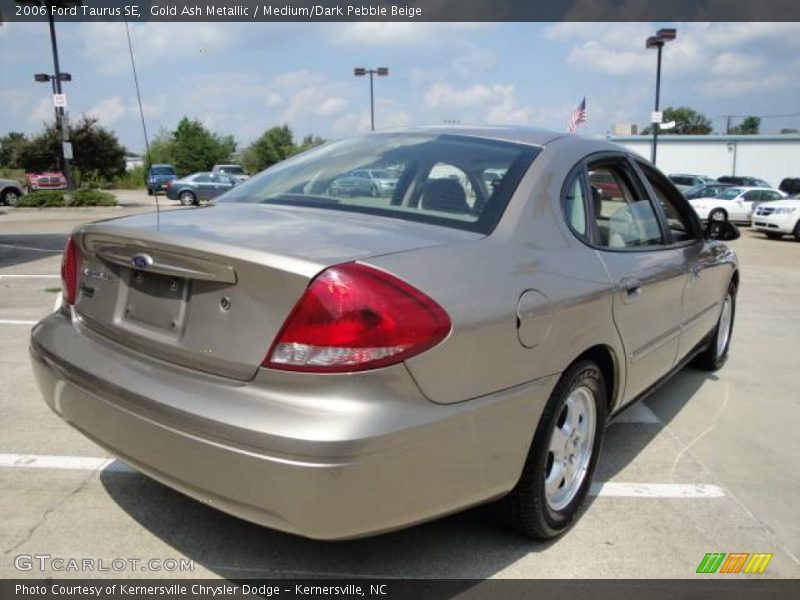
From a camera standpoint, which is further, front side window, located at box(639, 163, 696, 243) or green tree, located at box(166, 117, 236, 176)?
green tree, located at box(166, 117, 236, 176)

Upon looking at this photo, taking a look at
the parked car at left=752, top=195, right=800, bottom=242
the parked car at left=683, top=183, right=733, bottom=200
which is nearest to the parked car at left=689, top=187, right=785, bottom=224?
the parked car at left=683, top=183, right=733, bottom=200

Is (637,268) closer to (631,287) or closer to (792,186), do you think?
(631,287)

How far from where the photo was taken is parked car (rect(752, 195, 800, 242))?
18.4 meters

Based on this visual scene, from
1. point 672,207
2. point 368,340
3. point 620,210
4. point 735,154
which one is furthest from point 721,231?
point 735,154

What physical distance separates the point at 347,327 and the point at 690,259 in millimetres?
2711

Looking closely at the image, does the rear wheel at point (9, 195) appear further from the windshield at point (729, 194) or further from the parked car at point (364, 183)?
the parked car at point (364, 183)

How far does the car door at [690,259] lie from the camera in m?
3.95

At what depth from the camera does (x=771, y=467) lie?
3.66 meters

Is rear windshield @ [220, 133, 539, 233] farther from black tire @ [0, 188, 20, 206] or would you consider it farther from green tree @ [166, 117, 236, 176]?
green tree @ [166, 117, 236, 176]

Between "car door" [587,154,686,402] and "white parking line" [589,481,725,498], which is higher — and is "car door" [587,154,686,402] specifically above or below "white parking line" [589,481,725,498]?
above

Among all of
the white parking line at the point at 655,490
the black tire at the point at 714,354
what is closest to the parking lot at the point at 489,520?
the white parking line at the point at 655,490

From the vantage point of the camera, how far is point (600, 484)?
3.38 metres

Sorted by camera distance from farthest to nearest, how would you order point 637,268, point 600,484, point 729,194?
point 729,194, point 600,484, point 637,268

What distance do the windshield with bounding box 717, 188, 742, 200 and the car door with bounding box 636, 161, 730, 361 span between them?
2107cm
